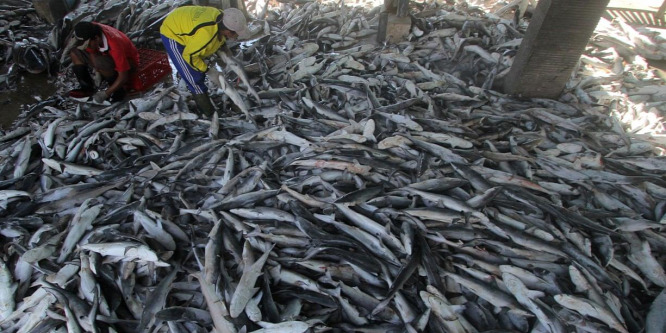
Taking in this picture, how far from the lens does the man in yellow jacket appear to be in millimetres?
3582

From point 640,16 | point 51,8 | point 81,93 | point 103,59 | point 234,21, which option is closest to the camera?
point 234,21

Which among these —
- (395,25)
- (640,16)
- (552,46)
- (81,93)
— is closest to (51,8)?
(81,93)

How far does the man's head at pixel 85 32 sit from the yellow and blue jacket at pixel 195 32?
3.33 feet

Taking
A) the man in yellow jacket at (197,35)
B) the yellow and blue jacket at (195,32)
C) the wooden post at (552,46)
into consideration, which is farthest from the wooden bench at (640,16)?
the yellow and blue jacket at (195,32)

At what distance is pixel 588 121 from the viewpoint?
12.7 ft

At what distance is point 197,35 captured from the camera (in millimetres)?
3584

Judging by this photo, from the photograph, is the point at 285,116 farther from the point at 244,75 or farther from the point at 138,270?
the point at 138,270

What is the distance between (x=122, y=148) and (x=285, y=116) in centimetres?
166

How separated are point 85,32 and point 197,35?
1.58 m

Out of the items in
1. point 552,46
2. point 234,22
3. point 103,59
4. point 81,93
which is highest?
point 234,22

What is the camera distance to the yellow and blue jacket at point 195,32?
3594 mm

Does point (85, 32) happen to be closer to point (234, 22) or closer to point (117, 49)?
point (117, 49)

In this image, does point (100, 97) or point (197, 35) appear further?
point (100, 97)

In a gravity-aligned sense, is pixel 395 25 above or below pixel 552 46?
below
